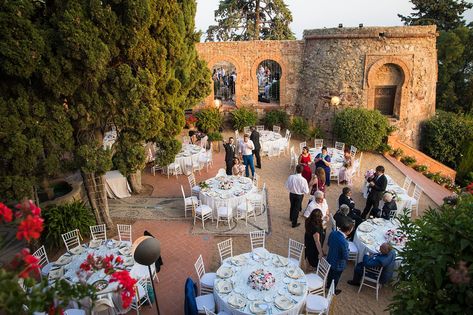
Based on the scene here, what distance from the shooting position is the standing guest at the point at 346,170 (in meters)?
12.3

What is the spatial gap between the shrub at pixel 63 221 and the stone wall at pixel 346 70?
11.3 metres

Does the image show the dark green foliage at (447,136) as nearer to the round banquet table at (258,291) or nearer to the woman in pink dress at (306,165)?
the woman in pink dress at (306,165)

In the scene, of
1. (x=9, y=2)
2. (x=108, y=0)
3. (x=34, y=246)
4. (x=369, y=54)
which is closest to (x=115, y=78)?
(x=108, y=0)

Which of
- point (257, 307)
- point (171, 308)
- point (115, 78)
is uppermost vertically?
point (115, 78)

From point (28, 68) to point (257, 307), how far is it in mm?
5883

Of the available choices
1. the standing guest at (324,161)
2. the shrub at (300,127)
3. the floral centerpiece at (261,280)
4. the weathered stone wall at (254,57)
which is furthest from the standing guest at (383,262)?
the weathered stone wall at (254,57)

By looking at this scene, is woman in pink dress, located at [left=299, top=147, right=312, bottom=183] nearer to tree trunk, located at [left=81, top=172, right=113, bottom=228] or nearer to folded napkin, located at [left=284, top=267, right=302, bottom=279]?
folded napkin, located at [left=284, top=267, right=302, bottom=279]

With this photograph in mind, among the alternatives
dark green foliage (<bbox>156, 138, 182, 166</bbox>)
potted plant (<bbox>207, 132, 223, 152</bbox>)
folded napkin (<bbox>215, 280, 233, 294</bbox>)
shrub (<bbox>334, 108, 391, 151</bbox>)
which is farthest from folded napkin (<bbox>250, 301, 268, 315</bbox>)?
shrub (<bbox>334, 108, 391, 151</bbox>)

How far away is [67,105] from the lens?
7949 mm

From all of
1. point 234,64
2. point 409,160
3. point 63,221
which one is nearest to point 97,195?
point 63,221

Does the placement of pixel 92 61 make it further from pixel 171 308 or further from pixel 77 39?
pixel 171 308

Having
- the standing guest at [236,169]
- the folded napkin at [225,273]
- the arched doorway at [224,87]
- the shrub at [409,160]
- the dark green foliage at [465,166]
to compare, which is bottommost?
the dark green foliage at [465,166]

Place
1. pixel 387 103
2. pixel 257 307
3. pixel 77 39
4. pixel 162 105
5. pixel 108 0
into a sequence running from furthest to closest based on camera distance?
pixel 387 103
pixel 162 105
pixel 108 0
pixel 77 39
pixel 257 307

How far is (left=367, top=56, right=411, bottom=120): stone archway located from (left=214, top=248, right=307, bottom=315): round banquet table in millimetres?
12373
